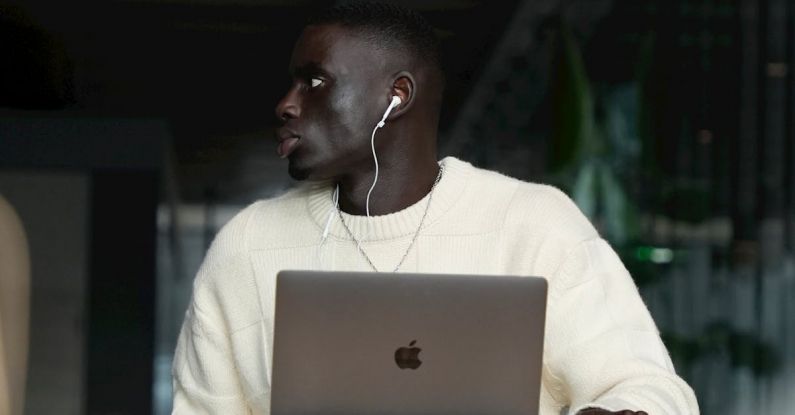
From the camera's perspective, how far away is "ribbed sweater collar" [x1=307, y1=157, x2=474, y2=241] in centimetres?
242

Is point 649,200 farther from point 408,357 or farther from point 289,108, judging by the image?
point 408,357

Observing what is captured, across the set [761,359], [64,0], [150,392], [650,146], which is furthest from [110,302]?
[761,359]

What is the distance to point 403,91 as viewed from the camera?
7.90 ft

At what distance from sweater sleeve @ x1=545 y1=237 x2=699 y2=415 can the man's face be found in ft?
1.33

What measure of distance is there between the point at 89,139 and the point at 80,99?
200 millimetres

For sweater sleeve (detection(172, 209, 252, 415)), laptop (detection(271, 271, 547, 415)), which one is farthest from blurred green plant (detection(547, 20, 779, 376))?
laptop (detection(271, 271, 547, 415))

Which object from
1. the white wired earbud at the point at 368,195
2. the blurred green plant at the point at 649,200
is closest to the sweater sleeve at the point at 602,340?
the white wired earbud at the point at 368,195

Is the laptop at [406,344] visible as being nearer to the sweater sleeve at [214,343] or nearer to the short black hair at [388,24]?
the sweater sleeve at [214,343]

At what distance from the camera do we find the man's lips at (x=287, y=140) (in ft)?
7.65

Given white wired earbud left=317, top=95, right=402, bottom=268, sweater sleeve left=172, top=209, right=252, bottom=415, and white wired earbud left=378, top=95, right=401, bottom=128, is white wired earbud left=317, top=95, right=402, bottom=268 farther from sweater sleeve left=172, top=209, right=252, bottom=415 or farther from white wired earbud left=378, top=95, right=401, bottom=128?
sweater sleeve left=172, top=209, right=252, bottom=415

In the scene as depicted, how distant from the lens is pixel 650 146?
5.72 m

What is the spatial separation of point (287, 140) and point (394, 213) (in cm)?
23

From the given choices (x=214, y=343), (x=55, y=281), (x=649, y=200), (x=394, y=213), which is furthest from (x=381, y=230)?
(x=55, y=281)

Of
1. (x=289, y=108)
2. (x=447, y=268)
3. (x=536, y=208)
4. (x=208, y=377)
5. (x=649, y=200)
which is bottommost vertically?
(x=208, y=377)
